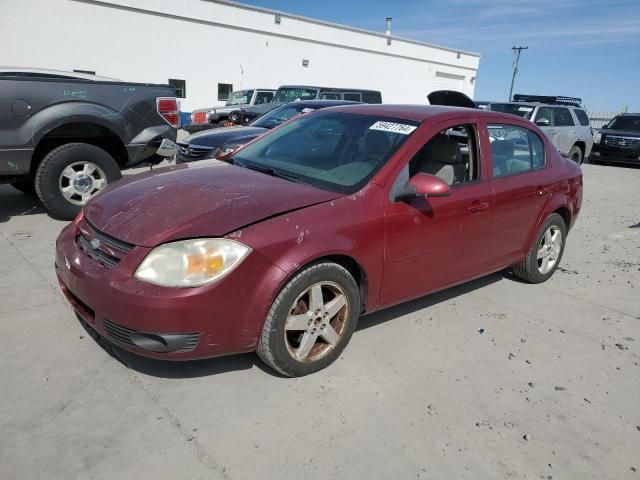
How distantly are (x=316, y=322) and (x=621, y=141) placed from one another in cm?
1571

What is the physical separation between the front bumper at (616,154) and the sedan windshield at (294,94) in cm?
914

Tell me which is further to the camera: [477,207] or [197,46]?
[197,46]

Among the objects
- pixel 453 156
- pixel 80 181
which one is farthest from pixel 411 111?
pixel 80 181

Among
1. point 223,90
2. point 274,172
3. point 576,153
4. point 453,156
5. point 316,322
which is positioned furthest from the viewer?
point 223,90

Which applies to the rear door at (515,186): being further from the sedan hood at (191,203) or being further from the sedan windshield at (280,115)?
the sedan windshield at (280,115)

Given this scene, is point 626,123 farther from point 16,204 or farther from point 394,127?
point 16,204

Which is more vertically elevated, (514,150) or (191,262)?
(514,150)

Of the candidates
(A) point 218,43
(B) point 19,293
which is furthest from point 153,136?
(A) point 218,43

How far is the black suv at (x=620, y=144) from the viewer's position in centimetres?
1499

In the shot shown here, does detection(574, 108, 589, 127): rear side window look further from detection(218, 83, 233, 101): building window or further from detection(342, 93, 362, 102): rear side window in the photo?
detection(218, 83, 233, 101): building window

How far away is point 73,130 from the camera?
555cm

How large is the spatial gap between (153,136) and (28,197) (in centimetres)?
219

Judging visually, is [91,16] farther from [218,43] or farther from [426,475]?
[426,475]

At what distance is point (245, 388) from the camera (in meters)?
2.81
